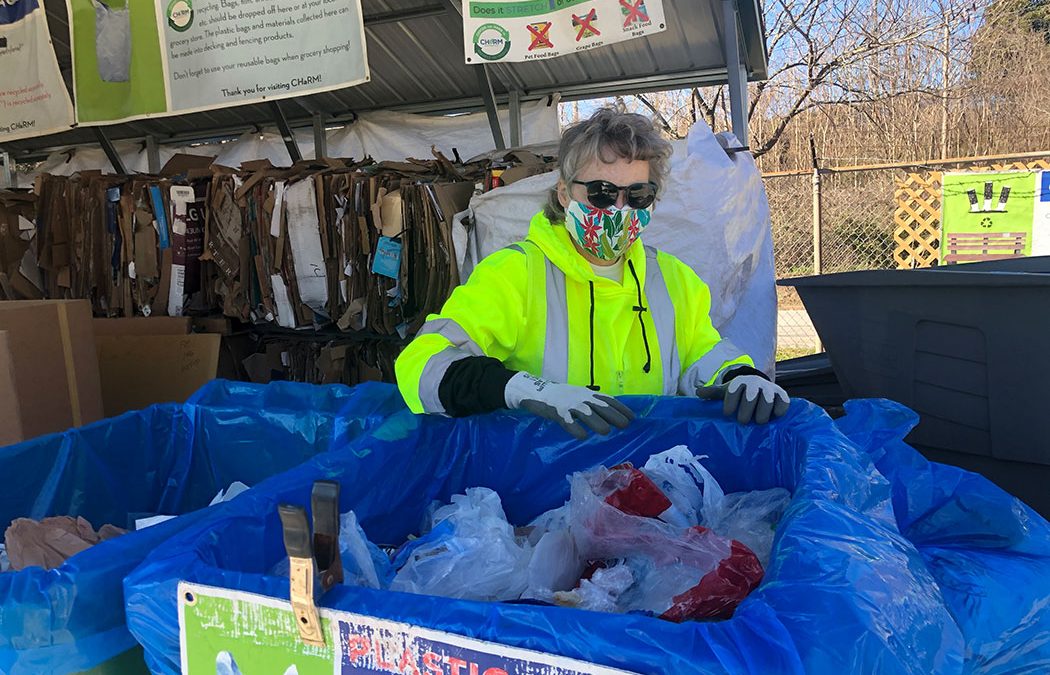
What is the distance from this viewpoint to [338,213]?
4.33m

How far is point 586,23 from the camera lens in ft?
11.8

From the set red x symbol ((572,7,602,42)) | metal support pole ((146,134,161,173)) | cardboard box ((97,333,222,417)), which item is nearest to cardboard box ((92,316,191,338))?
cardboard box ((97,333,222,417))

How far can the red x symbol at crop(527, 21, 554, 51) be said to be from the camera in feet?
12.0

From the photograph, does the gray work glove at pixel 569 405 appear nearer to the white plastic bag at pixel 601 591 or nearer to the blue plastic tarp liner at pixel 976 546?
the white plastic bag at pixel 601 591

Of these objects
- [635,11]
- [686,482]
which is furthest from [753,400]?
[635,11]

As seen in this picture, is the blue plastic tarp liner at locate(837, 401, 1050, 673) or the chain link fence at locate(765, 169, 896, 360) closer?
the blue plastic tarp liner at locate(837, 401, 1050, 673)

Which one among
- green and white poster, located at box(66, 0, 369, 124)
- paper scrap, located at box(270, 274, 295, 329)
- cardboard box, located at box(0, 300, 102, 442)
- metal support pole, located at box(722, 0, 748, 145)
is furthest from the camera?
paper scrap, located at box(270, 274, 295, 329)

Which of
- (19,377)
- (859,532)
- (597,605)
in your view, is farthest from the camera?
(19,377)

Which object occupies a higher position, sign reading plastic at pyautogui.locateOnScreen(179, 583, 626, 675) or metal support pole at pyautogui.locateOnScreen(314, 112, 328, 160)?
metal support pole at pyautogui.locateOnScreen(314, 112, 328, 160)

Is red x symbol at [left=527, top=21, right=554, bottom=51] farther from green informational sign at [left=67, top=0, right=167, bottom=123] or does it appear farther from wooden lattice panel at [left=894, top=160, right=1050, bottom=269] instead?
wooden lattice panel at [left=894, top=160, right=1050, bottom=269]

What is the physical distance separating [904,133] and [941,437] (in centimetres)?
1188

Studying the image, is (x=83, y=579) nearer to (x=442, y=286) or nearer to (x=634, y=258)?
(x=634, y=258)

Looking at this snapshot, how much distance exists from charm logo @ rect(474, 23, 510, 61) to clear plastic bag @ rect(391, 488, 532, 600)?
2.87 metres

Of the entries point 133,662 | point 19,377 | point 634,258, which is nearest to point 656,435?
point 634,258
